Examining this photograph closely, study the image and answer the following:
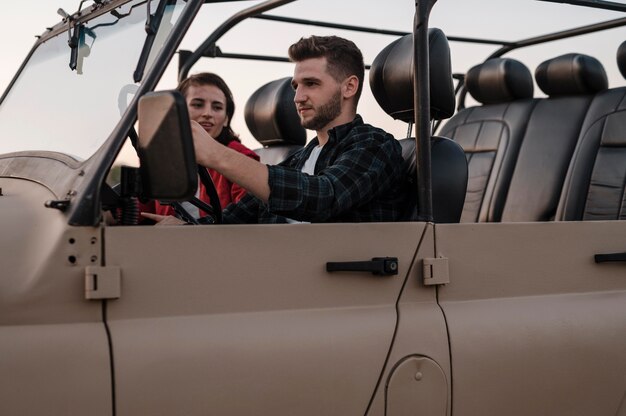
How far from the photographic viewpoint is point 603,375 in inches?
113

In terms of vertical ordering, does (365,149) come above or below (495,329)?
above

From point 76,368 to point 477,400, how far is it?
1.13 m

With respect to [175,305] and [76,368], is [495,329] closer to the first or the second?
[175,305]

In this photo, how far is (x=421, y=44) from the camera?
282 cm

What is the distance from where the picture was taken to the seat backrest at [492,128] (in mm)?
4914

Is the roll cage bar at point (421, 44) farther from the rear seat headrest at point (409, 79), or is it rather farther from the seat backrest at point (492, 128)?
the seat backrest at point (492, 128)

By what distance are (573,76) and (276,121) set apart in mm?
1523

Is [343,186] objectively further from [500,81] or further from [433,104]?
[500,81]

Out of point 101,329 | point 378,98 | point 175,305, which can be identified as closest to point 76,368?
point 101,329

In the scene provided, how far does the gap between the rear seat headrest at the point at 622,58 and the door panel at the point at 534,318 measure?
1663 mm

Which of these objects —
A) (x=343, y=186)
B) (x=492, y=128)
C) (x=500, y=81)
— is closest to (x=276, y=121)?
(x=492, y=128)

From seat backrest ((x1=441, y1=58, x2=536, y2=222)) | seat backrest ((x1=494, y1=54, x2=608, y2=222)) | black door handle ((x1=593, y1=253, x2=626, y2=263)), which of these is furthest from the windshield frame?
seat backrest ((x1=441, y1=58, x2=536, y2=222))

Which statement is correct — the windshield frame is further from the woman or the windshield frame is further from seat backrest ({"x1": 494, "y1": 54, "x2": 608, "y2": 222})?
seat backrest ({"x1": 494, "y1": 54, "x2": 608, "y2": 222})

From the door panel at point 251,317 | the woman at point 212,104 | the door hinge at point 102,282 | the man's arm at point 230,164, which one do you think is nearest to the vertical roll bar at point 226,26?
the woman at point 212,104
